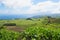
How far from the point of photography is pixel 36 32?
81.9 ft

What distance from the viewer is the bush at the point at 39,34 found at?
80.4 ft

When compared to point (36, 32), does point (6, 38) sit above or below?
below

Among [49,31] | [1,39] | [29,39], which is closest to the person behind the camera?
[29,39]

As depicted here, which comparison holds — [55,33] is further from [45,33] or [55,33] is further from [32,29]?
[32,29]

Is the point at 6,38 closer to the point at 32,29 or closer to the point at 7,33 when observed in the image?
the point at 7,33

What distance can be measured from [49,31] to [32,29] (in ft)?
7.41

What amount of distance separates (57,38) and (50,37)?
0.90 m

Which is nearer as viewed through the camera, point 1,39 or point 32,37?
point 32,37

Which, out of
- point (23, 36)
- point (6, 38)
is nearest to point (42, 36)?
point (23, 36)

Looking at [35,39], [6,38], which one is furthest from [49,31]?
[6,38]

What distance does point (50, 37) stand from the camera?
1016 inches

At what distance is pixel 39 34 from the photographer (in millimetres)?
24750

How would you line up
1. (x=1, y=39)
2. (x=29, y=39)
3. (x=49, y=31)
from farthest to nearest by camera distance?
(x=1, y=39) < (x=49, y=31) < (x=29, y=39)

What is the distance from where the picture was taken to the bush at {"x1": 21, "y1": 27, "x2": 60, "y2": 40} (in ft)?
80.4
